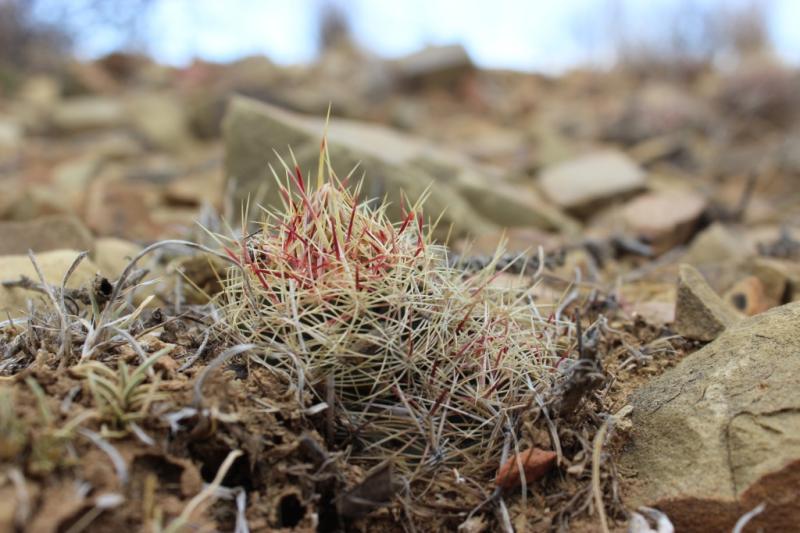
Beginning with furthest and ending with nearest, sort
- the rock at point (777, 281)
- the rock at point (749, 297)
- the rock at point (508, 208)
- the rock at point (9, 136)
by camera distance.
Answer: the rock at point (9, 136) < the rock at point (508, 208) < the rock at point (777, 281) < the rock at point (749, 297)

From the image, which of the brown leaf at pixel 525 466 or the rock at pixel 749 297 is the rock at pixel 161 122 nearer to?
the rock at pixel 749 297

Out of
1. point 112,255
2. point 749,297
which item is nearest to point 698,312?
point 749,297

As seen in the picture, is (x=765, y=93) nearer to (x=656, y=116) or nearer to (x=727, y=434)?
(x=656, y=116)

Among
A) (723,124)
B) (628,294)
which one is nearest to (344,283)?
(628,294)

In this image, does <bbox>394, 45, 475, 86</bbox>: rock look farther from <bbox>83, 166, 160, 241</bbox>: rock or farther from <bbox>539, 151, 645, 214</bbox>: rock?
<bbox>83, 166, 160, 241</bbox>: rock

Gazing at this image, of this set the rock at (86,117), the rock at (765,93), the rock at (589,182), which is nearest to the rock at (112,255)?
the rock at (589,182)

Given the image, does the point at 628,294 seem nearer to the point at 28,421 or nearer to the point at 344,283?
the point at 344,283
